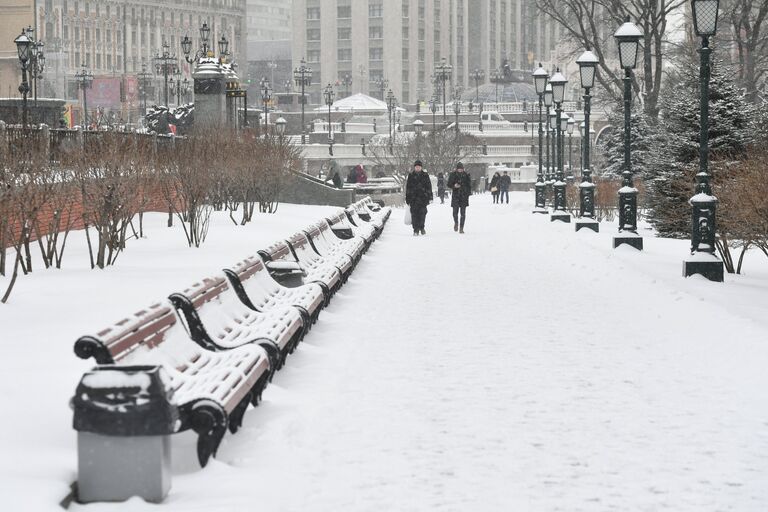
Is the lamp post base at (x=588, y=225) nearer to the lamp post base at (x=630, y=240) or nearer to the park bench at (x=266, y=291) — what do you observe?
the lamp post base at (x=630, y=240)

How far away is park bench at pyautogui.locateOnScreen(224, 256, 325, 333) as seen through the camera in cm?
1116

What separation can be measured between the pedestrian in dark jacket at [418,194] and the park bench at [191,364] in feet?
69.8

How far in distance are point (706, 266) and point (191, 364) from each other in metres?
10.8

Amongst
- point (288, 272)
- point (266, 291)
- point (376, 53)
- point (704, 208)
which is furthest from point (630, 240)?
point (376, 53)

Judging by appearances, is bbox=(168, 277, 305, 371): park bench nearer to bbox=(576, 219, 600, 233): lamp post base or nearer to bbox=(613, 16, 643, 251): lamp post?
bbox=(613, 16, 643, 251): lamp post

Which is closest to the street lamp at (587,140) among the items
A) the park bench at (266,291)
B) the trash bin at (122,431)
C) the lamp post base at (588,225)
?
the lamp post base at (588,225)

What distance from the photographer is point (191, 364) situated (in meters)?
8.03

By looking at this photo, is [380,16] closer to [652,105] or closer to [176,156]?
[652,105]

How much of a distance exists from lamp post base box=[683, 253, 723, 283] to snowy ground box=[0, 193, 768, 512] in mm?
503

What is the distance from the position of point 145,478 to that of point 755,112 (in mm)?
23868

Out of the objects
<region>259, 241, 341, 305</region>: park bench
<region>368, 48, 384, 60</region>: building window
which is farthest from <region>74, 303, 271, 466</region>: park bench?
<region>368, 48, 384, 60</region>: building window

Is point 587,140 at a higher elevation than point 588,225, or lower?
higher

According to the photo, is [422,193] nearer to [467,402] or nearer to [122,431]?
[467,402]

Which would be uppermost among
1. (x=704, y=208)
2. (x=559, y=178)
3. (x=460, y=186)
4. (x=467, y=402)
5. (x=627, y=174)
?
(x=627, y=174)
